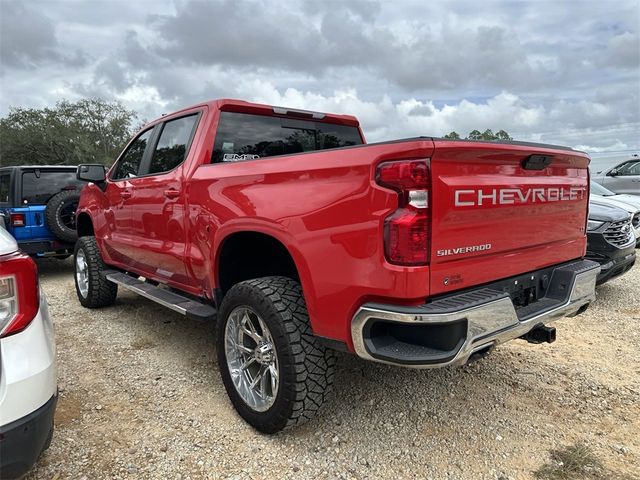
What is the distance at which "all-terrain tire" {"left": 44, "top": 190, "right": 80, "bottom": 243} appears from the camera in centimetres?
688

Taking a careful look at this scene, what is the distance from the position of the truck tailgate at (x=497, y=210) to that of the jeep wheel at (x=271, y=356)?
0.79 metres

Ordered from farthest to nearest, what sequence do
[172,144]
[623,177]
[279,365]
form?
1. [623,177]
2. [172,144]
3. [279,365]

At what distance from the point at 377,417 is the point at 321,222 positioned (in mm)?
1387

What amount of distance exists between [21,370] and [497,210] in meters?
2.17

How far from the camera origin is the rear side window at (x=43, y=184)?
282 inches

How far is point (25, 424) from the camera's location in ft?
5.87

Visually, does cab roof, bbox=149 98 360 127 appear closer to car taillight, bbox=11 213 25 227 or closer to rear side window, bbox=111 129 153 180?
rear side window, bbox=111 129 153 180

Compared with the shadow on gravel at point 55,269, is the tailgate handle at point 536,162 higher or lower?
higher

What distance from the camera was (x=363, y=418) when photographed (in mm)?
2975

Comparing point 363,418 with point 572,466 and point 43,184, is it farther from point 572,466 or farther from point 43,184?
point 43,184

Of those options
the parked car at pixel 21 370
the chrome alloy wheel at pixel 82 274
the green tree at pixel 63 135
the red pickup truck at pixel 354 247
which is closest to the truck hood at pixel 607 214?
the red pickup truck at pixel 354 247

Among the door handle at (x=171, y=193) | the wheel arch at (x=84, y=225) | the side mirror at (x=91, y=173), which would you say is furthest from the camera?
the wheel arch at (x=84, y=225)

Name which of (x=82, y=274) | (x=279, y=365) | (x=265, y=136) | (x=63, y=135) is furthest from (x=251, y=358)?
(x=63, y=135)

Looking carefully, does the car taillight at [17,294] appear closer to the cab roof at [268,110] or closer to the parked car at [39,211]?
the cab roof at [268,110]
